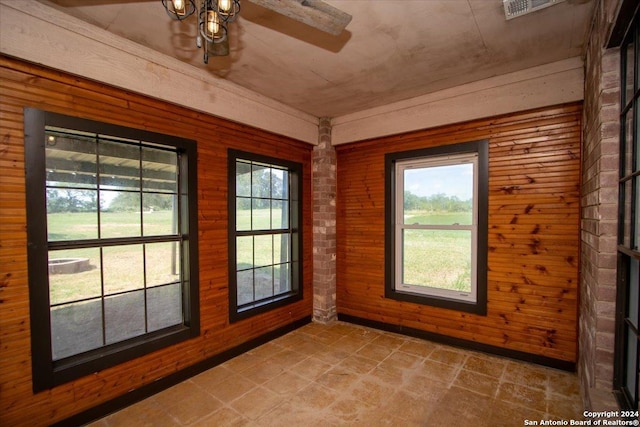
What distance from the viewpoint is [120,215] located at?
8.32ft

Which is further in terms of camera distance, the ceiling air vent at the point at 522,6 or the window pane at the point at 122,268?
the window pane at the point at 122,268

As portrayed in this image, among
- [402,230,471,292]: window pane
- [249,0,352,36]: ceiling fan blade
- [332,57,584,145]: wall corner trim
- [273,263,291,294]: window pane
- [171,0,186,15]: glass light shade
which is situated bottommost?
[273,263,291,294]: window pane

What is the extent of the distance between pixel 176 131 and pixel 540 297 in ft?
13.3

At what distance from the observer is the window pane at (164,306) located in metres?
2.72

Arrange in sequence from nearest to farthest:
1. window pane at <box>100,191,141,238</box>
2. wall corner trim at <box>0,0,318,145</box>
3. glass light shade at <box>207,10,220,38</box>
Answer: glass light shade at <box>207,10,220,38</box>
wall corner trim at <box>0,0,318,145</box>
window pane at <box>100,191,141,238</box>

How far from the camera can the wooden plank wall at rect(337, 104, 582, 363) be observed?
9.29 feet

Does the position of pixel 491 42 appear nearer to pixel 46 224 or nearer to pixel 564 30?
pixel 564 30

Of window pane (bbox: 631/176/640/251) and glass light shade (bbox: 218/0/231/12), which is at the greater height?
glass light shade (bbox: 218/0/231/12)

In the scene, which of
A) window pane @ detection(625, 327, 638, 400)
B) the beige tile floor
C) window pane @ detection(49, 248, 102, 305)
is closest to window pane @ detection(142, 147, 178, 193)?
window pane @ detection(49, 248, 102, 305)

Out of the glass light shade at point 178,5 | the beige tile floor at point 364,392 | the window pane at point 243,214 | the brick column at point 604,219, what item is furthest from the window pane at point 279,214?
the brick column at point 604,219

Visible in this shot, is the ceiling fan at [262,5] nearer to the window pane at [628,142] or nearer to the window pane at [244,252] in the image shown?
the window pane at [628,142]

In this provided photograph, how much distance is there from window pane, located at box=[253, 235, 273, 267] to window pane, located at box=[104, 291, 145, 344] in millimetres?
1356

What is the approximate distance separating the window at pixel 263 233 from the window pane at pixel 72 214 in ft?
4.09

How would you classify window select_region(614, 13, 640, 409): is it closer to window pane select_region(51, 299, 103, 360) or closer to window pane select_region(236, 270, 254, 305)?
window pane select_region(236, 270, 254, 305)
